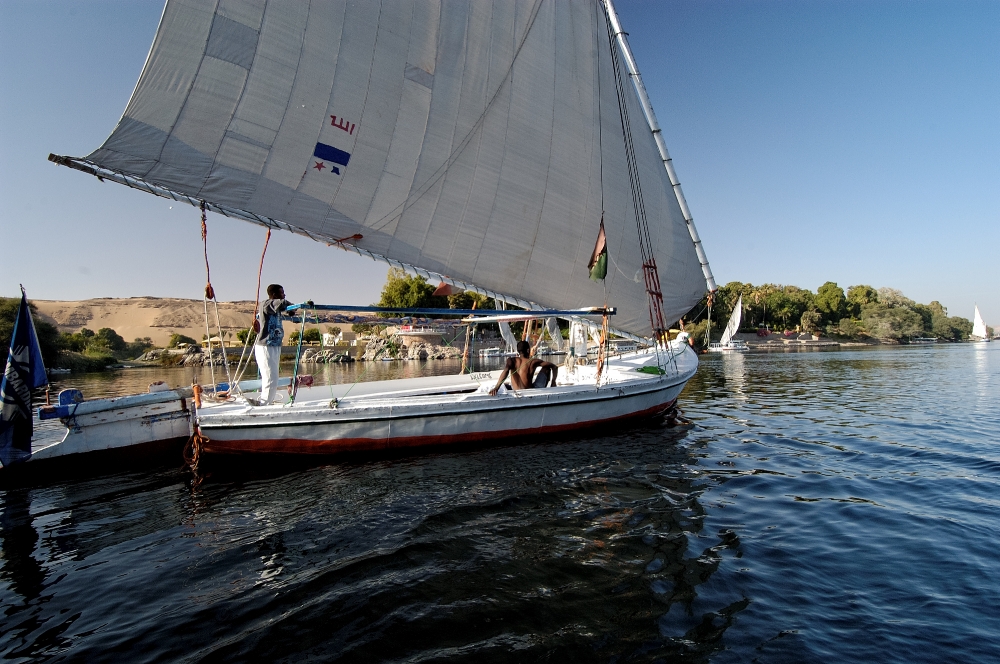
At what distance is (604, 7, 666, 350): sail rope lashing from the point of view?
565 inches

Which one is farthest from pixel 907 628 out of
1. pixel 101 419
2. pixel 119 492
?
pixel 101 419

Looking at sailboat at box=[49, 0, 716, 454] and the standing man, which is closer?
sailboat at box=[49, 0, 716, 454]

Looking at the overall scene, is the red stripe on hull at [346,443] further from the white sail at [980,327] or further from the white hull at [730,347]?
the white sail at [980,327]

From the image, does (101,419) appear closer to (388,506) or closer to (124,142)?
(124,142)

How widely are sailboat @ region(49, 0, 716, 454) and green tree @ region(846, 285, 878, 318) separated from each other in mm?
125153

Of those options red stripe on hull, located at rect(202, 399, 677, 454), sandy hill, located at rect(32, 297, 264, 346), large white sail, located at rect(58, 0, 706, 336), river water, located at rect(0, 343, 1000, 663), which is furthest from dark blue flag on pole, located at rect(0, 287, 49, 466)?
sandy hill, located at rect(32, 297, 264, 346)

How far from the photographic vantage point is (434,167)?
11.1 m

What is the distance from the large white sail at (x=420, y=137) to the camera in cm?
831

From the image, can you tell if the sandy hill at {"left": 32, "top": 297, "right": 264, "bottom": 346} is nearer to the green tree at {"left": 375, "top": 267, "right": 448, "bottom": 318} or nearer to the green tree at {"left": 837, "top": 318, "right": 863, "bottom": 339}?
the green tree at {"left": 375, "top": 267, "right": 448, "bottom": 318}

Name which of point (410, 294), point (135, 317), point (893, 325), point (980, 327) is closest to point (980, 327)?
point (980, 327)

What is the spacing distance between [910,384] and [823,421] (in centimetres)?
1333

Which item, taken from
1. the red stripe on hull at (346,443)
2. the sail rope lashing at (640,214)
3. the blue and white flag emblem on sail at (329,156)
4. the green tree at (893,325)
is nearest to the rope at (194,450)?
the red stripe on hull at (346,443)

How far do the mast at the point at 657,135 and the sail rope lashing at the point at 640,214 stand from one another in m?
0.32

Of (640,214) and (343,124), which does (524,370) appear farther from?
(640,214)
